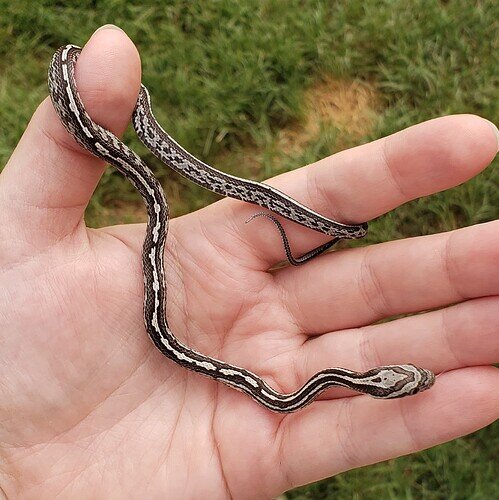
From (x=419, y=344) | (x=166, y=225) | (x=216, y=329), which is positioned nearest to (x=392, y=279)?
(x=419, y=344)

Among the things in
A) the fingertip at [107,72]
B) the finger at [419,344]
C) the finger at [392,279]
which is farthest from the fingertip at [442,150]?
the fingertip at [107,72]

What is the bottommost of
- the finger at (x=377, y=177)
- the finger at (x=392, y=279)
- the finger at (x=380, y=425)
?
the finger at (x=380, y=425)

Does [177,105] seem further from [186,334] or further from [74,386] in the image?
[74,386]

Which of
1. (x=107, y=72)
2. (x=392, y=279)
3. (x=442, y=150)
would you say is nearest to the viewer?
(x=107, y=72)

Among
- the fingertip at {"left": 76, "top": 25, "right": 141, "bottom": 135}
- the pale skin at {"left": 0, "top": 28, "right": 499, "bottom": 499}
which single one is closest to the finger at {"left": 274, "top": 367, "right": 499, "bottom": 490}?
the pale skin at {"left": 0, "top": 28, "right": 499, "bottom": 499}

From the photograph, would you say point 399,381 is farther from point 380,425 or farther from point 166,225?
point 166,225

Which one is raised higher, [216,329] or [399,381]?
[216,329]

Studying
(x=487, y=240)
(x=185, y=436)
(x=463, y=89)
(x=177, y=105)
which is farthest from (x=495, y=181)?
(x=185, y=436)

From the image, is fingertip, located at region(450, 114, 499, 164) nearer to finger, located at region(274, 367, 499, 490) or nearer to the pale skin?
the pale skin

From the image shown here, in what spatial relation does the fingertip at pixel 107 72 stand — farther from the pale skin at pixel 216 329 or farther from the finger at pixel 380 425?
the finger at pixel 380 425
